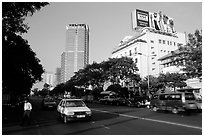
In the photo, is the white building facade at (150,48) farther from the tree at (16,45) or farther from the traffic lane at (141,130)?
the traffic lane at (141,130)

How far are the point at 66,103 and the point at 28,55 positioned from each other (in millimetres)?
13966

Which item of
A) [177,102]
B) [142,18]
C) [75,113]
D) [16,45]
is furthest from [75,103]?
[142,18]

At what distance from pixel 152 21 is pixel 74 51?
4404 inches

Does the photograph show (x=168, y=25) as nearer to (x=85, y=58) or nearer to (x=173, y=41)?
(x=173, y=41)

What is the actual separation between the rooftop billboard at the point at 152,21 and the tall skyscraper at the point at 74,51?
10105 centimetres

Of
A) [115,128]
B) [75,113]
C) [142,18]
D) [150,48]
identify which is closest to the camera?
[115,128]

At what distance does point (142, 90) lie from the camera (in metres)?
56.2

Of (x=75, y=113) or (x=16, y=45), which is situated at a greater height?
(x=16, y=45)

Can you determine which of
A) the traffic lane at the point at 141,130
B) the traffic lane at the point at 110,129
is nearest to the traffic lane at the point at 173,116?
the traffic lane at the point at 141,130

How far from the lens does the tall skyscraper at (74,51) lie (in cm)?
17300

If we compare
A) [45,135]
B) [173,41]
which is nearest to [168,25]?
[173,41]

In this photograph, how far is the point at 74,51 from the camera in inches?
7072

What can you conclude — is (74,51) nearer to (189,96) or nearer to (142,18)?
(142,18)

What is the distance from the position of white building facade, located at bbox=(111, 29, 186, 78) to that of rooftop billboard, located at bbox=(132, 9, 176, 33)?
7.23ft
